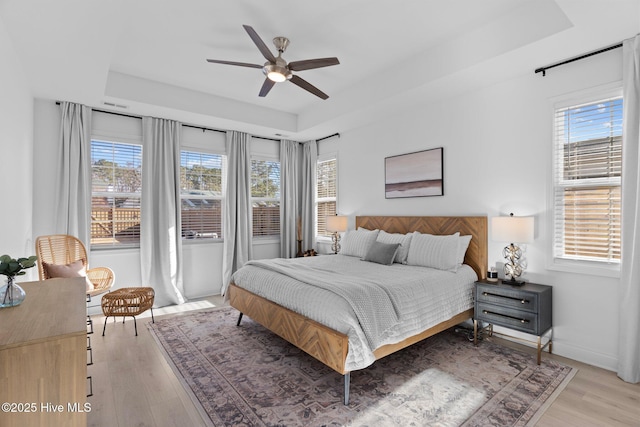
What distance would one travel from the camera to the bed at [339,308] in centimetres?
231

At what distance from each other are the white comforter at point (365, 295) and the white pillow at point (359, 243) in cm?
50

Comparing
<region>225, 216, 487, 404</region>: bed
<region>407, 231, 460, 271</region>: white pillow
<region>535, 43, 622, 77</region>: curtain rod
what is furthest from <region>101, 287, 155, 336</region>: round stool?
<region>535, 43, 622, 77</region>: curtain rod

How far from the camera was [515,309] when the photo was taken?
118 inches

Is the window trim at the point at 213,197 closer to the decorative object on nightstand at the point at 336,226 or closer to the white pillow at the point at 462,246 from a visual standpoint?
the decorative object on nightstand at the point at 336,226

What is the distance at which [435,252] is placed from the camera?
3549 mm

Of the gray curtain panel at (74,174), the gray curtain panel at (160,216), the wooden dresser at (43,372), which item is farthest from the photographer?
the gray curtain panel at (160,216)

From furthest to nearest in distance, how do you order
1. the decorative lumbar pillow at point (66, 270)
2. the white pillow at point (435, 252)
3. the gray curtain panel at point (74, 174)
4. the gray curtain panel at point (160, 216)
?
the gray curtain panel at point (160, 216) → the gray curtain panel at point (74, 174) → the white pillow at point (435, 252) → the decorative lumbar pillow at point (66, 270)

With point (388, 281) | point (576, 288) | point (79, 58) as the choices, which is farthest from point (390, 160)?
point (79, 58)

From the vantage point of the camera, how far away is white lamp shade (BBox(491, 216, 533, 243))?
3047 millimetres

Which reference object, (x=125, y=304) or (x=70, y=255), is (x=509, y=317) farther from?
(x=70, y=255)

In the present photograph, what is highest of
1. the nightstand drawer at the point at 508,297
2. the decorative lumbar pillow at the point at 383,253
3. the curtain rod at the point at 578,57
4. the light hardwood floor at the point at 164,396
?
the curtain rod at the point at 578,57

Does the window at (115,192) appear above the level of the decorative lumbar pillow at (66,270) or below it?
above

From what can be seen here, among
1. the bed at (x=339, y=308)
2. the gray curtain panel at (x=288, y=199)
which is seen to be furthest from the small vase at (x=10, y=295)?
the gray curtain panel at (x=288, y=199)

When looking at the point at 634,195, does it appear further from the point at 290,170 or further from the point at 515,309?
the point at 290,170
